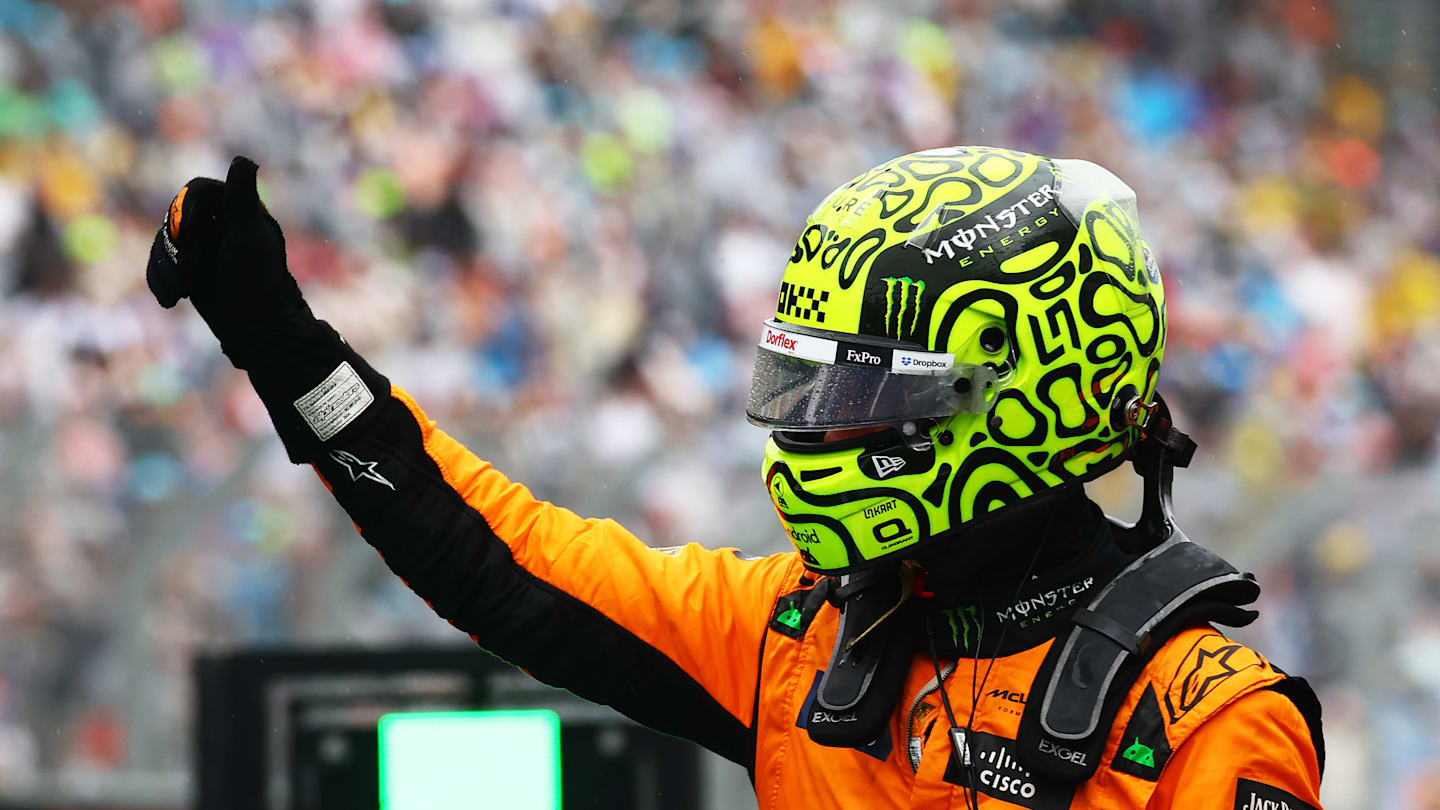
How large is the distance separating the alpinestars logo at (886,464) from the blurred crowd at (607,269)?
350 centimetres

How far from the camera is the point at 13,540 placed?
5.36 m

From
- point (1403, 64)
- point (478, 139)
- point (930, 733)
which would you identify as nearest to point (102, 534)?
point (478, 139)

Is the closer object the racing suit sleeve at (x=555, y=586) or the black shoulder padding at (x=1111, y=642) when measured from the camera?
the black shoulder padding at (x=1111, y=642)

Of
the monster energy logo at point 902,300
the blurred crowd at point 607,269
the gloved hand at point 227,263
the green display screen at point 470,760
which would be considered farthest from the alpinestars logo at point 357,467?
the blurred crowd at point 607,269

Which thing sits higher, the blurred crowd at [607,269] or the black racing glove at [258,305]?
the blurred crowd at [607,269]

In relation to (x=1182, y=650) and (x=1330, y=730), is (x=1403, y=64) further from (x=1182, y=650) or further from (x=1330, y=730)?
(x=1182, y=650)

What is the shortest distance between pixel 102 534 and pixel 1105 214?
4.29 m

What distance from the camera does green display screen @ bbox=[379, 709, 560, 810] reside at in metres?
3.39

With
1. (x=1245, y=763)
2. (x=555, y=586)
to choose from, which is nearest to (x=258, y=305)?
(x=555, y=586)

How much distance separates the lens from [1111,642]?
1714 millimetres

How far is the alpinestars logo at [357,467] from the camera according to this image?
6.22ft

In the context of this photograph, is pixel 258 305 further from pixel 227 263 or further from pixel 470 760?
pixel 470 760

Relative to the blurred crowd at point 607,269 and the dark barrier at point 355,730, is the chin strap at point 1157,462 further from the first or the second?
the blurred crowd at point 607,269

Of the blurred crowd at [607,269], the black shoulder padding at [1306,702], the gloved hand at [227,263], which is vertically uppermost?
the blurred crowd at [607,269]
